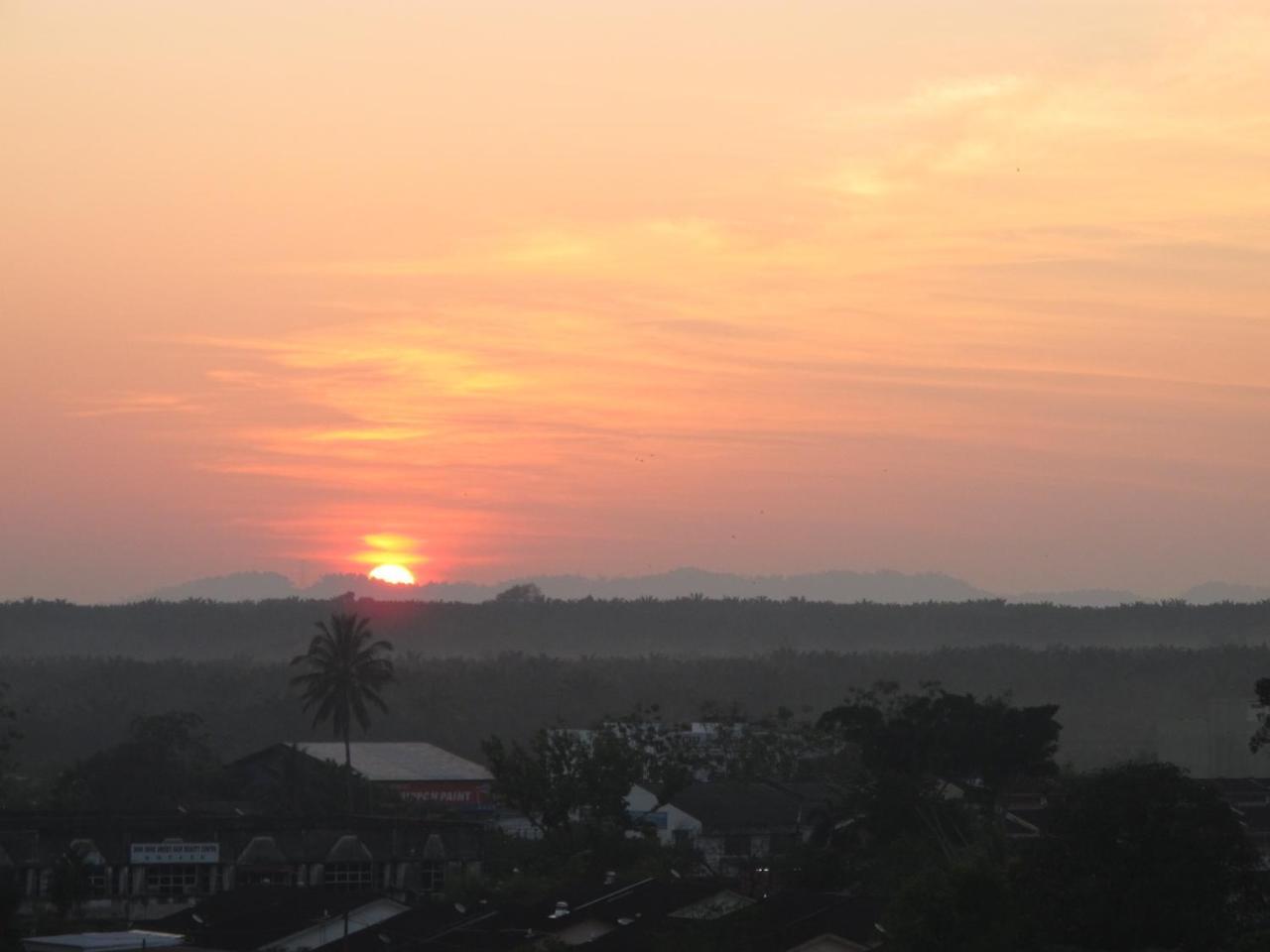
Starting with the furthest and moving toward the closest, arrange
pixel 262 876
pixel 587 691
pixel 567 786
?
pixel 587 691
pixel 567 786
pixel 262 876

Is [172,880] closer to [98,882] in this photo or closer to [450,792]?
[98,882]

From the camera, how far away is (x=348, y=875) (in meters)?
69.1

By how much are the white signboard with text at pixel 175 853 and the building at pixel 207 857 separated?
3cm

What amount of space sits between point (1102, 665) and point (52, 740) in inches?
3211

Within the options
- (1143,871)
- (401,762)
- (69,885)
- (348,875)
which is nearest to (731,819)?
(348,875)

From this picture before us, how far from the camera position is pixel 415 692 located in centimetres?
14712

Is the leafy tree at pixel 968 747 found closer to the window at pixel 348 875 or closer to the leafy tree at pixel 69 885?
the window at pixel 348 875

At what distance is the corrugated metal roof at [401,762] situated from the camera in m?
93.3

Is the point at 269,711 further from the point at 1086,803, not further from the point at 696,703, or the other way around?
the point at 1086,803

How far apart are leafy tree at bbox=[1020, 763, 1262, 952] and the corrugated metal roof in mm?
55404

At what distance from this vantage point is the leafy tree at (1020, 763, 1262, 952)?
127 feet

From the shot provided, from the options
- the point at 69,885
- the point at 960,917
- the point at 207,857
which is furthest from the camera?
the point at 207,857

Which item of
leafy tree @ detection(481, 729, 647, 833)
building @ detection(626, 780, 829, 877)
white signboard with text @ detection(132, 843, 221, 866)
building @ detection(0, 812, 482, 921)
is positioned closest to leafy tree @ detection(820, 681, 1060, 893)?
building @ detection(626, 780, 829, 877)

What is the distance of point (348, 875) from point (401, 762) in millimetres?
28227
